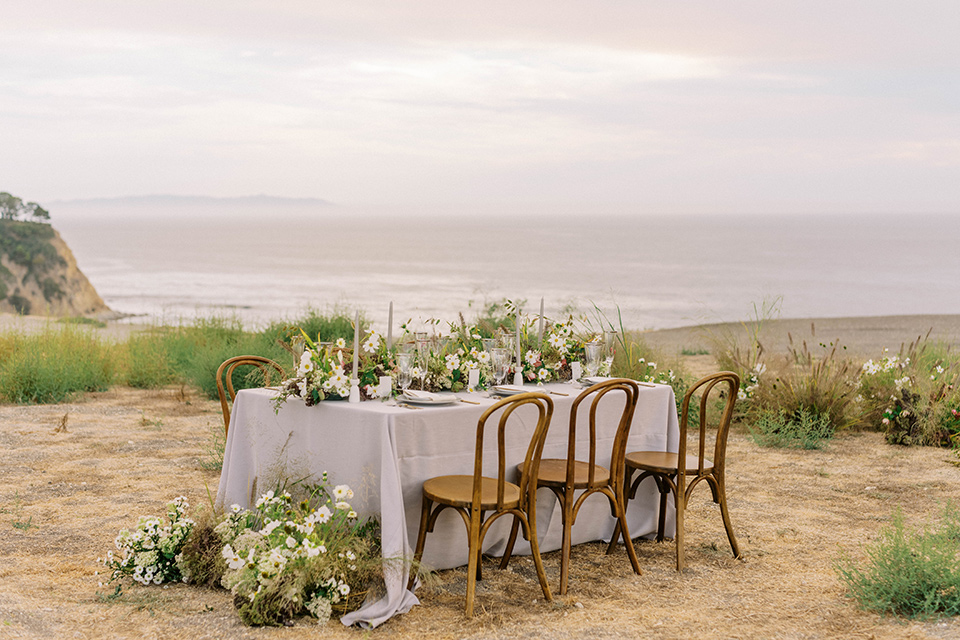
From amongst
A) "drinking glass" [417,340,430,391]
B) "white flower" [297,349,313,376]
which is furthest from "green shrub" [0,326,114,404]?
"drinking glass" [417,340,430,391]

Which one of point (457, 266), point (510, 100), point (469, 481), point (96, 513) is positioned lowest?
point (96, 513)

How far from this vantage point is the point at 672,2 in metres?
14.1

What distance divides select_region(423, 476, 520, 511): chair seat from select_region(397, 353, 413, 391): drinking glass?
49cm

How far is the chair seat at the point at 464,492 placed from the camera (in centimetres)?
367

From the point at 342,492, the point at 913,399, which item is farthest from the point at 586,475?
the point at 913,399

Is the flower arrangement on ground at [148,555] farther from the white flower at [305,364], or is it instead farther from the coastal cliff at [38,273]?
the coastal cliff at [38,273]

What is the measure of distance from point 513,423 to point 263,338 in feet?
22.8

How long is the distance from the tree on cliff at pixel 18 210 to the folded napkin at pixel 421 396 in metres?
36.6

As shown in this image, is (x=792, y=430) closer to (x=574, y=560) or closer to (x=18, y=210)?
(x=574, y=560)

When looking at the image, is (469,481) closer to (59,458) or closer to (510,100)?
(59,458)

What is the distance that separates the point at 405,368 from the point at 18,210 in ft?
123

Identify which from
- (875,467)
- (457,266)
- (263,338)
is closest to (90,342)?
(263,338)

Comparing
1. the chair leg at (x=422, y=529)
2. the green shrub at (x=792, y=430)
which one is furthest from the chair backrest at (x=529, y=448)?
the green shrub at (x=792, y=430)

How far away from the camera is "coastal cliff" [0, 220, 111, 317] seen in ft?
107
